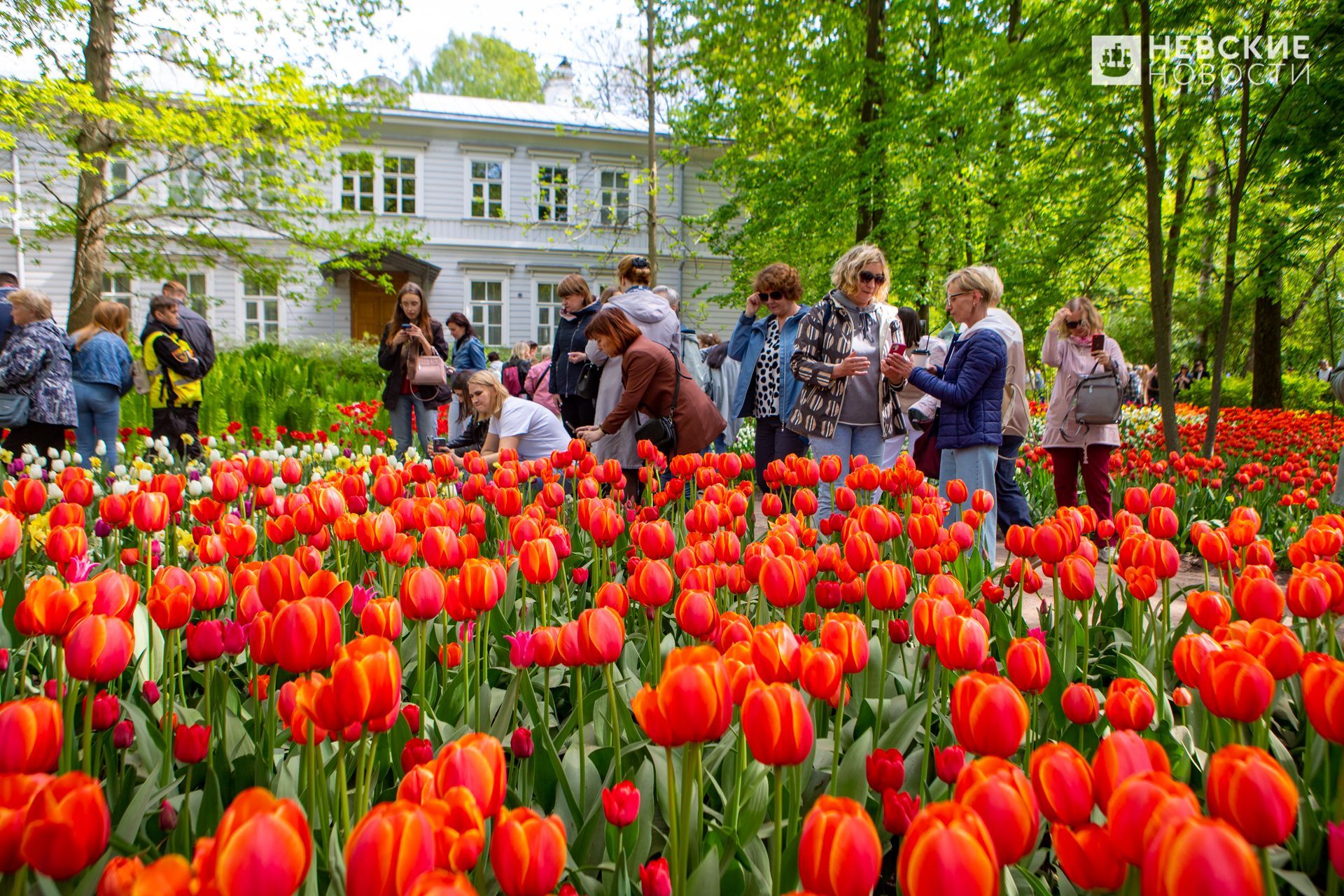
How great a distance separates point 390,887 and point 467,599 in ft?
3.06

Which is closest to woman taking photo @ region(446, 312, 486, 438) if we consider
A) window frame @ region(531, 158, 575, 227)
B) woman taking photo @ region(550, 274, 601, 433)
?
woman taking photo @ region(550, 274, 601, 433)

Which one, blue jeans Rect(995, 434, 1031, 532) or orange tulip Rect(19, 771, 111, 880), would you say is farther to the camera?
blue jeans Rect(995, 434, 1031, 532)

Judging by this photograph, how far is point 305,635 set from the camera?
1.19 m

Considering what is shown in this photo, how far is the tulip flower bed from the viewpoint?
78cm

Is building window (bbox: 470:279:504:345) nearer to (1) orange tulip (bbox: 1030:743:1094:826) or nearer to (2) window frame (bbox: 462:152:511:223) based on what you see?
(2) window frame (bbox: 462:152:511:223)

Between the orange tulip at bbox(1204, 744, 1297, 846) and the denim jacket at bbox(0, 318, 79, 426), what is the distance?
6.69 metres

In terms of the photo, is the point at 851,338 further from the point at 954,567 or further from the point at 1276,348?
the point at 1276,348

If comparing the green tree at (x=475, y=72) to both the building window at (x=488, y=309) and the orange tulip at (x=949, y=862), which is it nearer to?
the building window at (x=488, y=309)

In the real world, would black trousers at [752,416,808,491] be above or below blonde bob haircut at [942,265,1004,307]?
below

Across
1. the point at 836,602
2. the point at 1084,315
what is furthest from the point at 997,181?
the point at 836,602

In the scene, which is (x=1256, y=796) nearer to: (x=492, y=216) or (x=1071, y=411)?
(x=1071, y=411)

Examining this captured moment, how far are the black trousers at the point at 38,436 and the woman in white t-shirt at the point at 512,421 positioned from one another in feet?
9.72

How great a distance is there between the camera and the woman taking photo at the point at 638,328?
4996mm

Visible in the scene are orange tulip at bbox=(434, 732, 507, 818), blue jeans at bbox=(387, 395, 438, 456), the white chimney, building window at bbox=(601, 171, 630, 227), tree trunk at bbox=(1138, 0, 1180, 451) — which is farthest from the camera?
the white chimney
